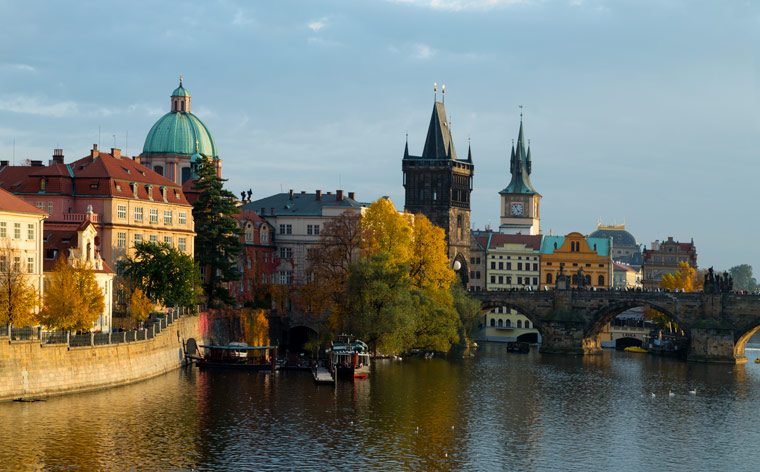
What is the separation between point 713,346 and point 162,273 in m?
72.7

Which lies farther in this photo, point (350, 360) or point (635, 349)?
point (635, 349)

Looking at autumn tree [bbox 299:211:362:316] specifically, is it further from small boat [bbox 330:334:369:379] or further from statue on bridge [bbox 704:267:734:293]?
statue on bridge [bbox 704:267:734:293]

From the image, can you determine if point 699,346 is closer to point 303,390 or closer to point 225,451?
point 303,390

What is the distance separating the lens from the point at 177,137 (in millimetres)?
179500

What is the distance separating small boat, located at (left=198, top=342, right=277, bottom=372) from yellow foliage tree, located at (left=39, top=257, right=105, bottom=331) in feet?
61.5

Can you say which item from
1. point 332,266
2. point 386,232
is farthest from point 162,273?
point 386,232

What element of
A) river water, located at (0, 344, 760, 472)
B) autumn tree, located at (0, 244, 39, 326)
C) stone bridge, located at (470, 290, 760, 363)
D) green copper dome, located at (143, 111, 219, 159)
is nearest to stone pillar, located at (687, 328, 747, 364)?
stone bridge, located at (470, 290, 760, 363)

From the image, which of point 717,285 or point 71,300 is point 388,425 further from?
point 717,285

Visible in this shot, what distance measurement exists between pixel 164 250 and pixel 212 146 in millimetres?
71390

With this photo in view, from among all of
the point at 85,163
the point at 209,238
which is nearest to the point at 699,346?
the point at 209,238

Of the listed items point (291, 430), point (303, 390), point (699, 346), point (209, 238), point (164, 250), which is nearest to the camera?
point (291, 430)

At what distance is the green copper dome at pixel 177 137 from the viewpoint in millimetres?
179125

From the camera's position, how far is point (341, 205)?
158 m

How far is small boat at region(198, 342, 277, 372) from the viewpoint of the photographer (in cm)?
11419
